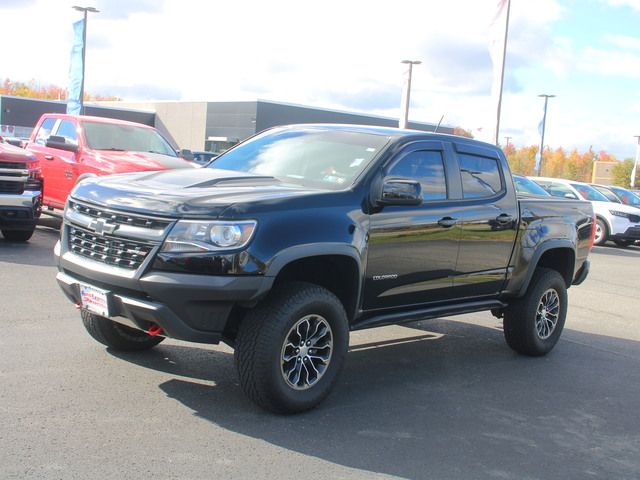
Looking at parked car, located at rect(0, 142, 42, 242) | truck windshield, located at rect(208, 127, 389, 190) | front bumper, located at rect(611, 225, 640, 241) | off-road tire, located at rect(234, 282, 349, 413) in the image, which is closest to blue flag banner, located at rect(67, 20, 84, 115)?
parked car, located at rect(0, 142, 42, 242)

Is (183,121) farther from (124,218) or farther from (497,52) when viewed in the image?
(124,218)

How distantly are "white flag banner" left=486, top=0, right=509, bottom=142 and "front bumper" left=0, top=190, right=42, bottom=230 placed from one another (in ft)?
50.4

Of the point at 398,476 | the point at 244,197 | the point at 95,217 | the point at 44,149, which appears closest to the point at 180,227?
the point at 244,197

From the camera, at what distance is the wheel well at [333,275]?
5.16 meters

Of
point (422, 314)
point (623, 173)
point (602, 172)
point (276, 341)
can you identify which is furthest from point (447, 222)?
point (602, 172)

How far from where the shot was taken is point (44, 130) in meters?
13.8

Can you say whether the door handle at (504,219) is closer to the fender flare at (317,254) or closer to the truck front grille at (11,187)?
the fender flare at (317,254)

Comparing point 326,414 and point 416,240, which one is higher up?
point 416,240

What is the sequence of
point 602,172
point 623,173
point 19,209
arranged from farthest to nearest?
point 602,172 → point 623,173 → point 19,209

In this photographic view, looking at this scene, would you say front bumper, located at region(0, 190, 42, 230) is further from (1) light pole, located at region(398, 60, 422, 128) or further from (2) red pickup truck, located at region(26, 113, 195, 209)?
(1) light pole, located at region(398, 60, 422, 128)

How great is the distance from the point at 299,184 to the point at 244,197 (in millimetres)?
834

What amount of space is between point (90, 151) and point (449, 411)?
8.71 meters

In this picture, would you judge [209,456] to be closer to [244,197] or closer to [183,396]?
[183,396]

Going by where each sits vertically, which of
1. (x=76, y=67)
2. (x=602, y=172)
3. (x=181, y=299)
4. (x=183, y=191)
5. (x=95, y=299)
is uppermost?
(x=602, y=172)
